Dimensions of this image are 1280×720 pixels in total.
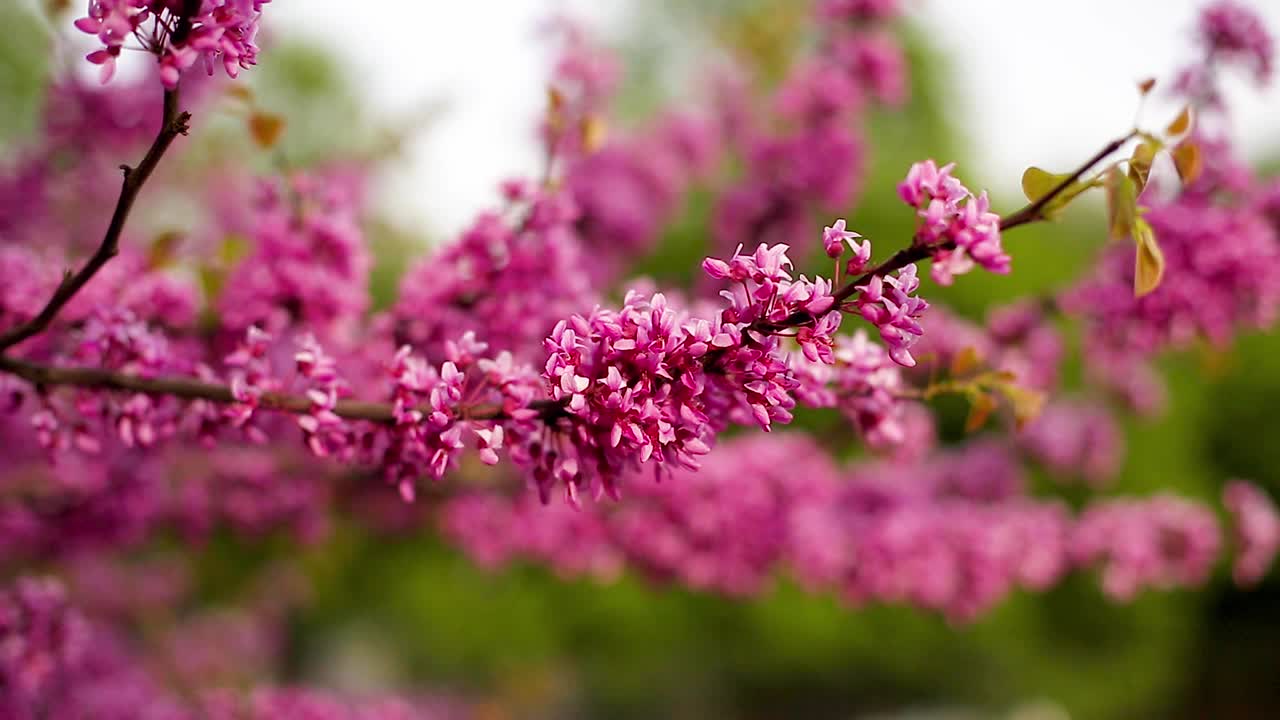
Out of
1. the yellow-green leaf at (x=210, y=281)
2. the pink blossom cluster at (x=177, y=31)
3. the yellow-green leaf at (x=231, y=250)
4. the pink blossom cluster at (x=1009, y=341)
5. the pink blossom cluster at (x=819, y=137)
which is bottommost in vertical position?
the pink blossom cluster at (x=177, y=31)

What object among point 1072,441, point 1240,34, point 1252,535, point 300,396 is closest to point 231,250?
point 300,396

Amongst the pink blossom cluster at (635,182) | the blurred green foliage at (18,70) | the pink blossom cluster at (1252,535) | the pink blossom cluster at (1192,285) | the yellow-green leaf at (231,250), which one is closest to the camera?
the yellow-green leaf at (231,250)

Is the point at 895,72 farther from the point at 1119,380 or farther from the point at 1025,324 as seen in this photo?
the point at 1119,380

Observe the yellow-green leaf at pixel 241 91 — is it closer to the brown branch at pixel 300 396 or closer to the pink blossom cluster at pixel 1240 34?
the brown branch at pixel 300 396

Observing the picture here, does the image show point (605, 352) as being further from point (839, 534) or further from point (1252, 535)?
point (1252, 535)

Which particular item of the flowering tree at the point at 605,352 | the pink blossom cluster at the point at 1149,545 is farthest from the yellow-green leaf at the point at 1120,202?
the pink blossom cluster at the point at 1149,545

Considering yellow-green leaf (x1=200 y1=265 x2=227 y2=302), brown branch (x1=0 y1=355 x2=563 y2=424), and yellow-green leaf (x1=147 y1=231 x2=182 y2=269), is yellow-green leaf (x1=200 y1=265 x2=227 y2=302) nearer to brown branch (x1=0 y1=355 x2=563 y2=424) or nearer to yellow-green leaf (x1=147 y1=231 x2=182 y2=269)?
yellow-green leaf (x1=147 y1=231 x2=182 y2=269)

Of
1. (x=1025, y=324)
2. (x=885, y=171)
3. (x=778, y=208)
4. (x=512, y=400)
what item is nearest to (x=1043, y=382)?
(x=1025, y=324)

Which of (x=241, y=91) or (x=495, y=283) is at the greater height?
(x=241, y=91)

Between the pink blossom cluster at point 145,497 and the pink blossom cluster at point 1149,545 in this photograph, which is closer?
the pink blossom cluster at point 145,497
